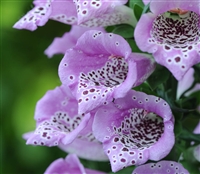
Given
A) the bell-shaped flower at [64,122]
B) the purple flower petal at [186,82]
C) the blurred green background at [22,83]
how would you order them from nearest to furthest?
1. the bell-shaped flower at [64,122]
2. the purple flower petal at [186,82]
3. the blurred green background at [22,83]

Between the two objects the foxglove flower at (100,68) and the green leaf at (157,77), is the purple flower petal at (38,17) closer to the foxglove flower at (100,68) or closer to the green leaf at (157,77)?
the foxglove flower at (100,68)

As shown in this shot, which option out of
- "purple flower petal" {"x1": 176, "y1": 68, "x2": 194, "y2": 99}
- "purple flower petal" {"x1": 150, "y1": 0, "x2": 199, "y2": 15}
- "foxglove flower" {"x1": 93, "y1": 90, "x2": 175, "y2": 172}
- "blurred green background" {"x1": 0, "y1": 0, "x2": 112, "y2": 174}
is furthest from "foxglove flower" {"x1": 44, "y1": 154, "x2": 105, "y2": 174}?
"blurred green background" {"x1": 0, "y1": 0, "x2": 112, "y2": 174}

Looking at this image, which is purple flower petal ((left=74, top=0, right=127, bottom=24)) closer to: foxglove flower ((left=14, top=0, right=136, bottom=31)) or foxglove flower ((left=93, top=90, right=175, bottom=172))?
foxglove flower ((left=14, top=0, right=136, bottom=31))

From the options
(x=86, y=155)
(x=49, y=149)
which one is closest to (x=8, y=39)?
(x=49, y=149)

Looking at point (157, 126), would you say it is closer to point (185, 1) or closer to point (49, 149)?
point (185, 1)

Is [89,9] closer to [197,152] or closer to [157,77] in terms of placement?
[157,77]

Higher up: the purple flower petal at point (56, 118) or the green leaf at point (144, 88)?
the green leaf at point (144, 88)

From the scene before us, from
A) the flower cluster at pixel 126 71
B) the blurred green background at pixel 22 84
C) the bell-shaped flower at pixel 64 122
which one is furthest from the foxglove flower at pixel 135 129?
the blurred green background at pixel 22 84

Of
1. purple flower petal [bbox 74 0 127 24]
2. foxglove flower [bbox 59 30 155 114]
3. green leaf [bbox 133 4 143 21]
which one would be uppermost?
purple flower petal [bbox 74 0 127 24]
